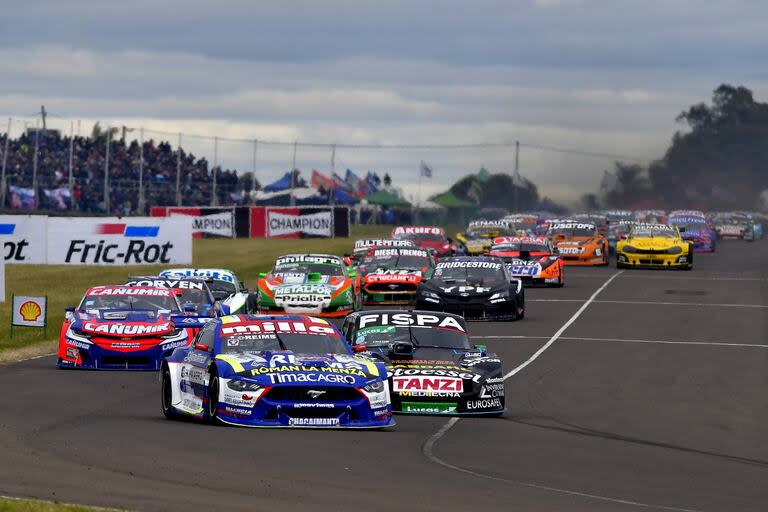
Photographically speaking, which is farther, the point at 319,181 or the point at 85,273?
the point at 319,181

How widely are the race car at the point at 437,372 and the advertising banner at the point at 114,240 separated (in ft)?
98.3

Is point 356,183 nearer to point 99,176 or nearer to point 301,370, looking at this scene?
point 99,176

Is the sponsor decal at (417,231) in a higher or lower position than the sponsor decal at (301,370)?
higher

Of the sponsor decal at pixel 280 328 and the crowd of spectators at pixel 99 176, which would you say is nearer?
the sponsor decal at pixel 280 328

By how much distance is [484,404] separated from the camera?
17.5 m

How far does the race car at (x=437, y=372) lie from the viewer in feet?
57.0

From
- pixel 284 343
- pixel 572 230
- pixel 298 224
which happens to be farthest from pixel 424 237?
pixel 284 343

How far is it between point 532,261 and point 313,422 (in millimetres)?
27305

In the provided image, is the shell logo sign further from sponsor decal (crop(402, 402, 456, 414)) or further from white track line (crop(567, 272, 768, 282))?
white track line (crop(567, 272, 768, 282))

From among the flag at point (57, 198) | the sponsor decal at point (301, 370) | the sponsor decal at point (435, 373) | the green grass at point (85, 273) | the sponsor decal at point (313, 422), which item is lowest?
the green grass at point (85, 273)

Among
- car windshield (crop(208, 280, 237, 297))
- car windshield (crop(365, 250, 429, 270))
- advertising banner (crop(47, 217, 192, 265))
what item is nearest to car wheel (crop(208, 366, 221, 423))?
car windshield (crop(208, 280, 237, 297))

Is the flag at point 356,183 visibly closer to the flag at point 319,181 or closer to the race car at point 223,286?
the flag at point 319,181

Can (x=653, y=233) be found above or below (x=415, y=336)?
above

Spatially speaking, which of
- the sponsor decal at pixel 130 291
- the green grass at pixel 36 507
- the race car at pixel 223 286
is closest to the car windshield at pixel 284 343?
the green grass at pixel 36 507
